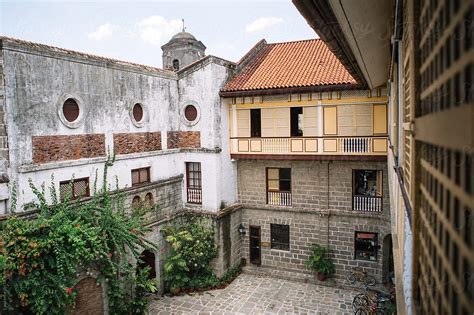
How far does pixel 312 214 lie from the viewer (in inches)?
605

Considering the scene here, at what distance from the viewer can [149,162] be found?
561 inches

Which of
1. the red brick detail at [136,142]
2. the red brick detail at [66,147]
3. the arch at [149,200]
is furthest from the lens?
the arch at [149,200]


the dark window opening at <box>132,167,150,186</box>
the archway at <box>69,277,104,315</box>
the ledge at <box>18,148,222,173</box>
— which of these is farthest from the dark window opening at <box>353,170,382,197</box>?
the archway at <box>69,277,104,315</box>

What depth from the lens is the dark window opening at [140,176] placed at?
539 inches

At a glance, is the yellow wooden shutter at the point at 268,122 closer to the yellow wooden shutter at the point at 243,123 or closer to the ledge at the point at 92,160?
the yellow wooden shutter at the point at 243,123

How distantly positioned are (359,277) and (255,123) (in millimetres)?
7772

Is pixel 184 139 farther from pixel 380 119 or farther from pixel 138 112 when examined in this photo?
pixel 380 119

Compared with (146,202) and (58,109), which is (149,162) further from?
(58,109)

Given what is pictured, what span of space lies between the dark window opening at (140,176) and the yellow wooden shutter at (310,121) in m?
6.63

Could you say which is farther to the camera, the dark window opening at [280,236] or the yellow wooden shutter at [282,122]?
the dark window opening at [280,236]

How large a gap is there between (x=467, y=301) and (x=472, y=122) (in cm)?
59

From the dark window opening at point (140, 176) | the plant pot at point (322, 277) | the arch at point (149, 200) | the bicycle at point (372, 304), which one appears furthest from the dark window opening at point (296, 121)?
the bicycle at point (372, 304)

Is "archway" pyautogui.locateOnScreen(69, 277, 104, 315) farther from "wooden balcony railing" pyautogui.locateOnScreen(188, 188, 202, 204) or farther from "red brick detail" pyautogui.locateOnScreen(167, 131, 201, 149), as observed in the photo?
"red brick detail" pyautogui.locateOnScreen(167, 131, 201, 149)

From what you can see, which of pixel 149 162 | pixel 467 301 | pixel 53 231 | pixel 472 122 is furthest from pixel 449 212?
pixel 149 162
